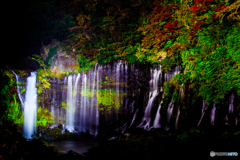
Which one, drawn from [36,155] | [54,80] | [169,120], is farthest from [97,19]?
[36,155]

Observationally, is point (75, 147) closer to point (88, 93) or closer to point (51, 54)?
point (88, 93)

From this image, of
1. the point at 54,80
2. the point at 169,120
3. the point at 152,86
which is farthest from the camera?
the point at 54,80

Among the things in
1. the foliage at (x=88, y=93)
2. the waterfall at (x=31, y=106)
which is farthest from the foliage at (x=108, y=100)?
the waterfall at (x=31, y=106)

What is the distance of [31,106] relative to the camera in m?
11.7

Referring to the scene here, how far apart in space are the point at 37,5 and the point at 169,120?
43.9ft

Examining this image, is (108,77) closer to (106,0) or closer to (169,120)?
(169,120)

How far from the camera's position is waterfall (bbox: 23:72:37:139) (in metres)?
11.5

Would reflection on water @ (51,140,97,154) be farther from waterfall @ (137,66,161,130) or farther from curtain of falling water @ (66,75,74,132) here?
waterfall @ (137,66,161,130)

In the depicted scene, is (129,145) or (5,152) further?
(129,145)

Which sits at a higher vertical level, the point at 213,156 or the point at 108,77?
the point at 108,77

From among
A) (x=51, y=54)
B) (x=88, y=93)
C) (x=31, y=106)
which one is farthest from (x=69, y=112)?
(x=51, y=54)

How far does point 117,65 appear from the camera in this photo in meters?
10.2

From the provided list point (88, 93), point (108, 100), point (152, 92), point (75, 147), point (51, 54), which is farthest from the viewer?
point (51, 54)

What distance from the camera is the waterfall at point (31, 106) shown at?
1148 cm
